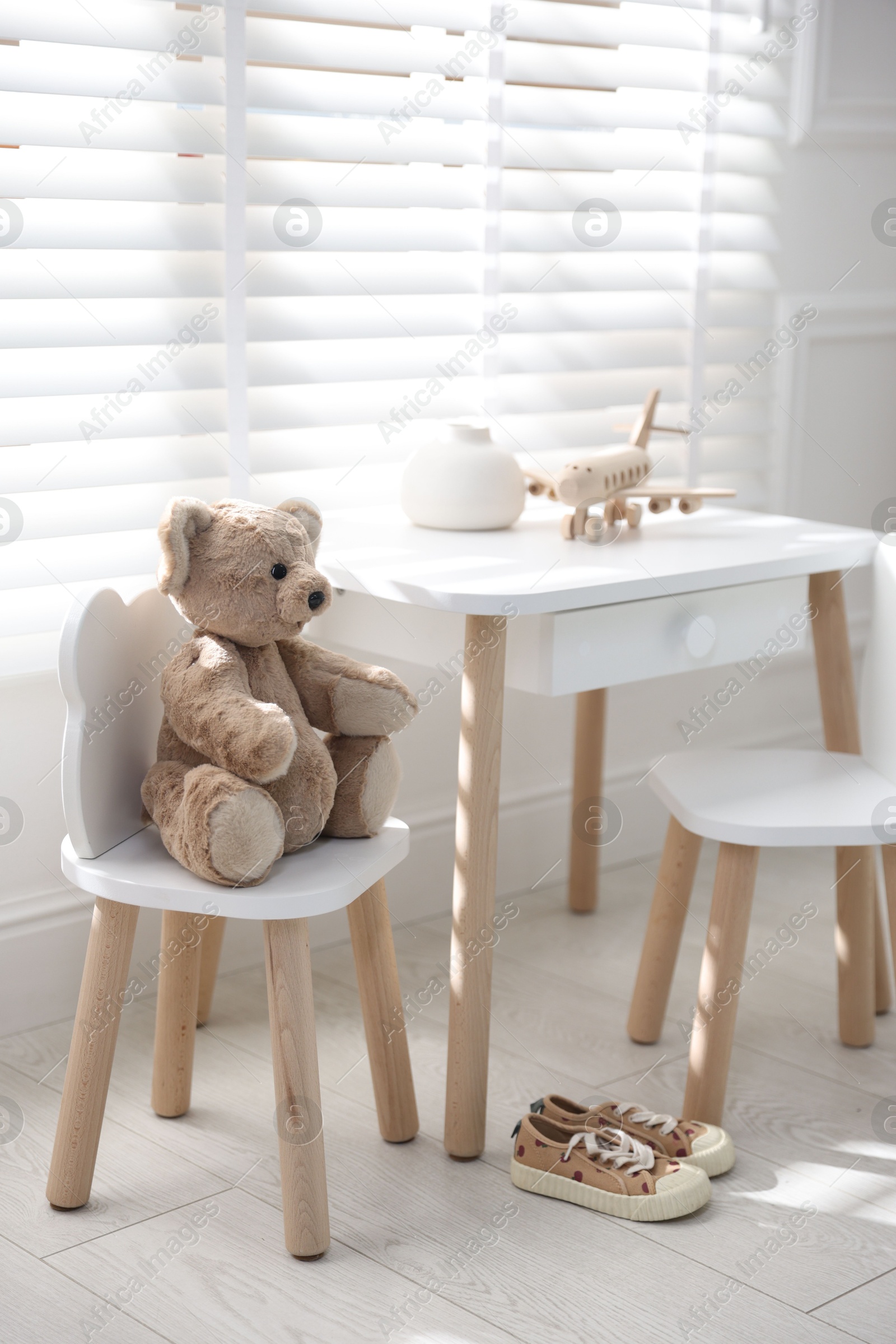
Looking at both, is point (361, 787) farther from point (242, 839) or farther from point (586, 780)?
point (586, 780)

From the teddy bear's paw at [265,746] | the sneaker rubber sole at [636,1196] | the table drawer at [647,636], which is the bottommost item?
the sneaker rubber sole at [636,1196]

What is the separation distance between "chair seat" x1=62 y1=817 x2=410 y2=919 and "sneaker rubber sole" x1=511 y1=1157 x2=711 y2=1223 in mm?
361

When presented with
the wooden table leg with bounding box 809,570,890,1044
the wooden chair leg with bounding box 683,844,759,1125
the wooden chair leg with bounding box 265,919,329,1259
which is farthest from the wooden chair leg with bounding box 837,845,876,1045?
the wooden chair leg with bounding box 265,919,329,1259

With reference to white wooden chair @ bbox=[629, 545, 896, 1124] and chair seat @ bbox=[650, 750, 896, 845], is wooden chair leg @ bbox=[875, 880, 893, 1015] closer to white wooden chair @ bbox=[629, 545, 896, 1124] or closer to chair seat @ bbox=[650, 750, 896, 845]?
white wooden chair @ bbox=[629, 545, 896, 1124]

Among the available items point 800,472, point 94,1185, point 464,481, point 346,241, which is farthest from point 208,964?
point 800,472

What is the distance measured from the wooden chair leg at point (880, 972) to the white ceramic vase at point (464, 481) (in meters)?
0.71

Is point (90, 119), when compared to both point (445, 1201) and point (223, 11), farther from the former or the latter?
point (445, 1201)

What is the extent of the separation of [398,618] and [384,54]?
768mm

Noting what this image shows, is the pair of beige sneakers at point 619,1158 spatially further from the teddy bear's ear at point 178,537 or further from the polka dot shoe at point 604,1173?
the teddy bear's ear at point 178,537

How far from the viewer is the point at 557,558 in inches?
61.4

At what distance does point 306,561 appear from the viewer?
1.38 m

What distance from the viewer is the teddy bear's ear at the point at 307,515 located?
144 centimetres

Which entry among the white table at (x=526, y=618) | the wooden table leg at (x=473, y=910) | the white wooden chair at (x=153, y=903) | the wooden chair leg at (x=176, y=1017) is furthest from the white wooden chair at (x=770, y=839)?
the wooden chair leg at (x=176, y=1017)

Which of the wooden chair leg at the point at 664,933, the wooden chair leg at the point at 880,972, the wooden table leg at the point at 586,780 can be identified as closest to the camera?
the wooden chair leg at the point at 664,933
